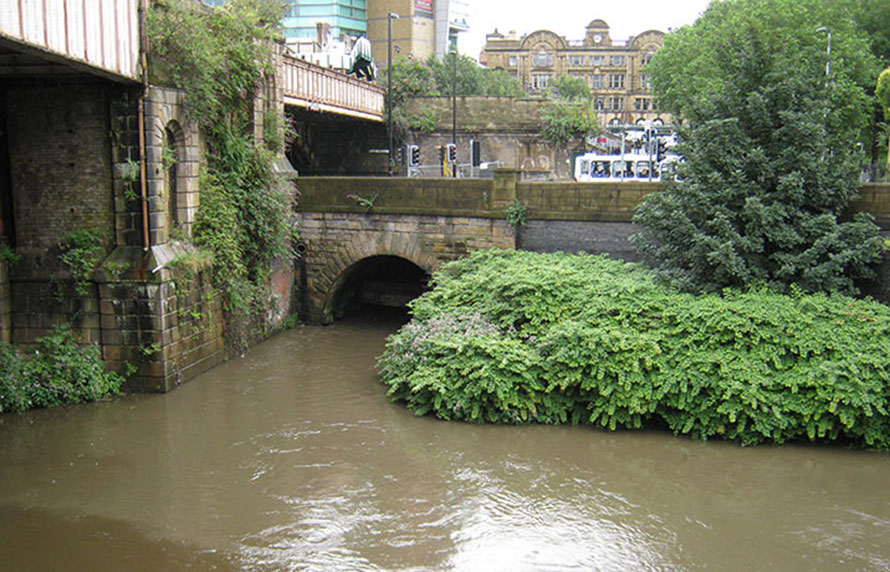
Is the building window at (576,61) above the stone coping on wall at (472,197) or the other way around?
above

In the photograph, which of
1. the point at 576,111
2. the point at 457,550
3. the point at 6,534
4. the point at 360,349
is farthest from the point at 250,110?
the point at 576,111

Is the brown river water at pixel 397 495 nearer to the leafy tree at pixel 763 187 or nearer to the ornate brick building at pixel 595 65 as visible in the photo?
the leafy tree at pixel 763 187

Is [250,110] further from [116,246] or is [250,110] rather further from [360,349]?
[360,349]

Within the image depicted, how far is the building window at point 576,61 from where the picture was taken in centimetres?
7844

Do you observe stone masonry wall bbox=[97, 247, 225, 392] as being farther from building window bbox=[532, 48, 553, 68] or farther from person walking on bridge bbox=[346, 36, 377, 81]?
building window bbox=[532, 48, 553, 68]

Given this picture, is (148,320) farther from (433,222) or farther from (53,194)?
(433,222)

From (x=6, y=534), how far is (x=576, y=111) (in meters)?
27.8

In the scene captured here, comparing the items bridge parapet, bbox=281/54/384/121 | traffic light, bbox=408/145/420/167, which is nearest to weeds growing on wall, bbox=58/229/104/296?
bridge parapet, bbox=281/54/384/121

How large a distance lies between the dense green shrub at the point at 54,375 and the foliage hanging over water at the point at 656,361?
497cm

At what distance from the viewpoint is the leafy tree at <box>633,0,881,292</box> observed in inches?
493

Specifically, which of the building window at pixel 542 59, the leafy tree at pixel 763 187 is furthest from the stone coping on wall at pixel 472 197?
the building window at pixel 542 59

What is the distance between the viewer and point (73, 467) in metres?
10.7

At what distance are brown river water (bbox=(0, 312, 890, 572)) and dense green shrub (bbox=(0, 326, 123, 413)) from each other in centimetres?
28

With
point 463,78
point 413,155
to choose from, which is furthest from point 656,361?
point 463,78
